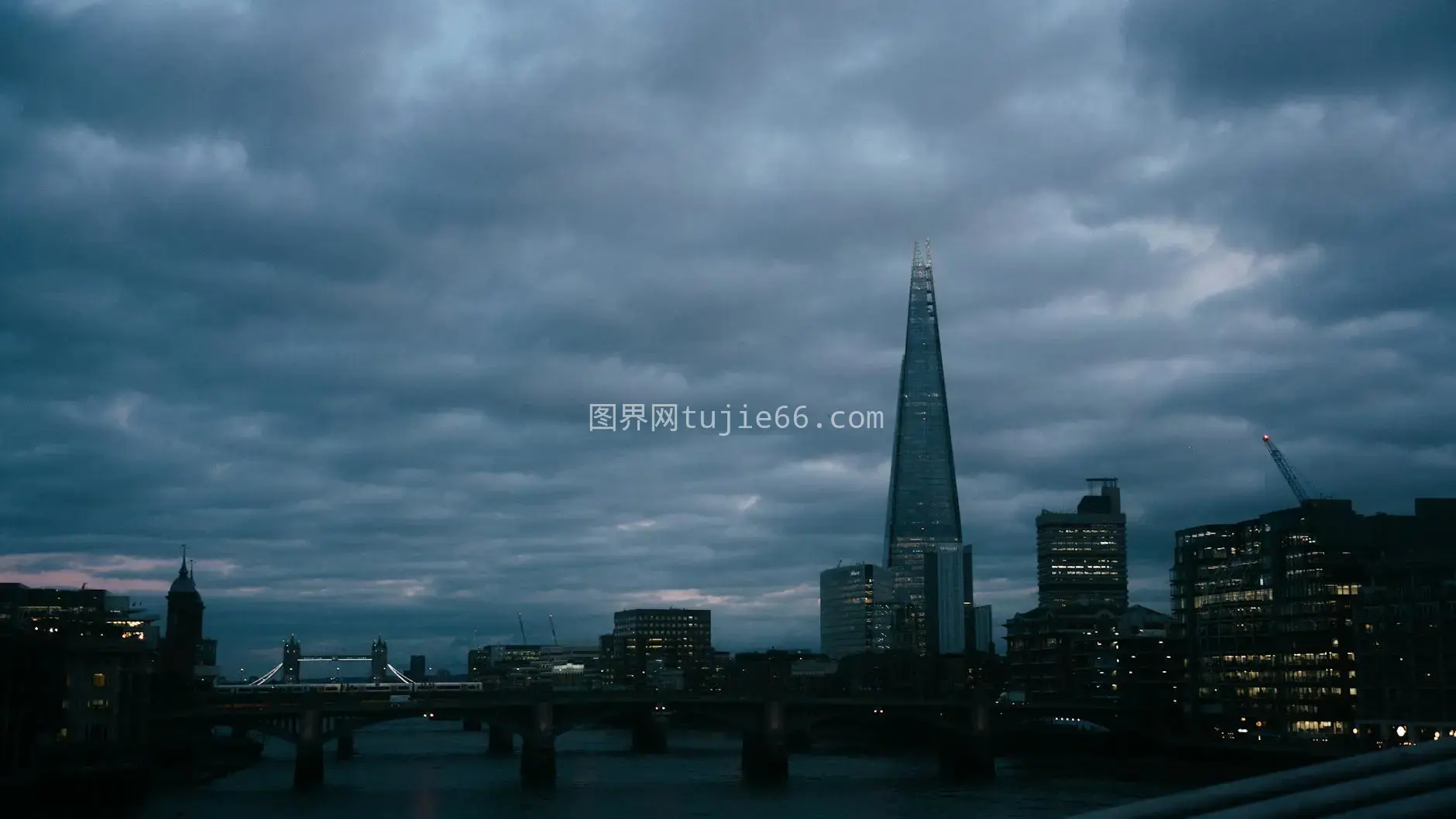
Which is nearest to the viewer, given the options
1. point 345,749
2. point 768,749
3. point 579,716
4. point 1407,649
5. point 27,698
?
point 27,698

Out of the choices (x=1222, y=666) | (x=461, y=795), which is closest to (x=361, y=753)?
(x=461, y=795)

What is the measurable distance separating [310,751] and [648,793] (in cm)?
3275

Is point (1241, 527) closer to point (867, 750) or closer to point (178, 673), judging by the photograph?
A: point (867, 750)

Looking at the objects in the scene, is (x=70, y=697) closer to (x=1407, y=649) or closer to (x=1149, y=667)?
(x=1407, y=649)

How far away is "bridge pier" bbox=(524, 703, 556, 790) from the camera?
383 ft

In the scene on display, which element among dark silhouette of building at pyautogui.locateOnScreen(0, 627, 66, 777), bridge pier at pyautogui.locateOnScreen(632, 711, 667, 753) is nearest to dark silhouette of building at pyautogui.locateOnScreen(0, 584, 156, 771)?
dark silhouette of building at pyautogui.locateOnScreen(0, 627, 66, 777)

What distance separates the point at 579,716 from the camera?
127875 mm

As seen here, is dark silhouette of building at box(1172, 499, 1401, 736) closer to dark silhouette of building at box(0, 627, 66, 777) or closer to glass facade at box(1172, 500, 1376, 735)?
glass facade at box(1172, 500, 1376, 735)

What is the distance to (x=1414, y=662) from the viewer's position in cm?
12700

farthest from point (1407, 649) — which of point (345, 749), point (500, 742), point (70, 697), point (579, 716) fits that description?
point (70, 697)

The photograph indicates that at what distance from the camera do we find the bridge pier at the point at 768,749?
12244 cm

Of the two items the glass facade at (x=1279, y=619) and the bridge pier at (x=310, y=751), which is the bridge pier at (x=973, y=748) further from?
the bridge pier at (x=310, y=751)

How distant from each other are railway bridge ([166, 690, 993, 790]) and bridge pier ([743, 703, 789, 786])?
106 mm

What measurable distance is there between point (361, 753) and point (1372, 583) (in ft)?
389
